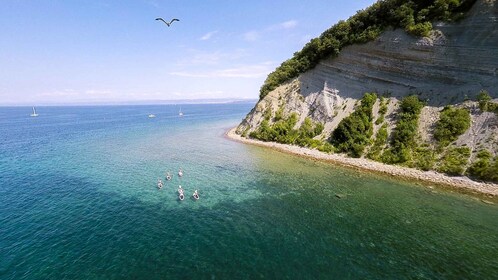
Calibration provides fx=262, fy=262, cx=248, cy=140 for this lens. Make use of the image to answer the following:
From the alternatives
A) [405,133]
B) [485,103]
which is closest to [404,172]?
[405,133]

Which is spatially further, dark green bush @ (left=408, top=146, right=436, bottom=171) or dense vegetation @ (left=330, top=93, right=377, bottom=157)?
dense vegetation @ (left=330, top=93, right=377, bottom=157)

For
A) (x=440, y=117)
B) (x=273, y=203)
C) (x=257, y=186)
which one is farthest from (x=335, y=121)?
(x=273, y=203)

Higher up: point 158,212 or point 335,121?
point 335,121

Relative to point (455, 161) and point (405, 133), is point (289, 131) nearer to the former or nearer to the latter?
point (405, 133)

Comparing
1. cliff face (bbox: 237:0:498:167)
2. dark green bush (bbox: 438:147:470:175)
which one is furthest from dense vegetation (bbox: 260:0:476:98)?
dark green bush (bbox: 438:147:470:175)

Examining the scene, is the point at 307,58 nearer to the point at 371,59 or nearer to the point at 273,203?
the point at 371,59

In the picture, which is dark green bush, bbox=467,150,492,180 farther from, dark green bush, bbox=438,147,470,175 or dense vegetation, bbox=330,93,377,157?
dense vegetation, bbox=330,93,377,157

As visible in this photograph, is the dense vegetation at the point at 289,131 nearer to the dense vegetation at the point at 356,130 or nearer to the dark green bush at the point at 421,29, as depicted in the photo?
the dense vegetation at the point at 356,130
